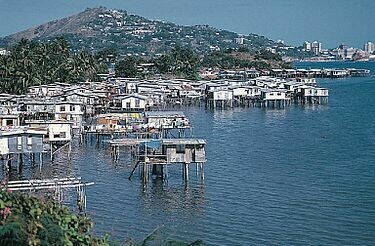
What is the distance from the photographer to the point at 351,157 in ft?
133

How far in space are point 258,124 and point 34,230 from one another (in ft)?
172

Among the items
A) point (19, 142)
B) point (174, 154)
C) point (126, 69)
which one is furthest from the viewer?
point (126, 69)

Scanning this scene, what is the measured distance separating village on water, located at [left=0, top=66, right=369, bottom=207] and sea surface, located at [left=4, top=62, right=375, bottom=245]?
42.0 inches

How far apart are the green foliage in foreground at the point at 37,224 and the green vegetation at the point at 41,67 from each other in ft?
197

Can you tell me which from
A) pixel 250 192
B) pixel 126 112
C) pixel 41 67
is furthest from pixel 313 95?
pixel 250 192

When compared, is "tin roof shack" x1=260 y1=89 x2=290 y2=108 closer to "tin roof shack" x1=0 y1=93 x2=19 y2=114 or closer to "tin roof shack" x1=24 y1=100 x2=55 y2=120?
"tin roof shack" x1=0 y1=93 x2=19 y2=114

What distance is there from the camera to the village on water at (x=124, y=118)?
3266cm

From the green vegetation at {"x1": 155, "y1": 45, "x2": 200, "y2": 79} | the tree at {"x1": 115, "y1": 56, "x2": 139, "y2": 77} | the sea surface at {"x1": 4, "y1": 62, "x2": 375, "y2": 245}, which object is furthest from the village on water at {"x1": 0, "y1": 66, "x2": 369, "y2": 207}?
the green vegetation at {"x1": 155, "y1": 45, "x2": 200, "y2": 79}

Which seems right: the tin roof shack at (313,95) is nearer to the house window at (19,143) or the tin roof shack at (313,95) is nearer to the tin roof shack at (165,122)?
the tin roof shack at (165,122)

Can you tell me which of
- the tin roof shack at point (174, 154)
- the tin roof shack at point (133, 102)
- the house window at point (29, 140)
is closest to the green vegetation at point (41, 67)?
the tin roof shack at point (133, 102)

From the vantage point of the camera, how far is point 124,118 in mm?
50094

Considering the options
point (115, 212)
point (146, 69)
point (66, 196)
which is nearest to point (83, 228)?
point (115, 212)

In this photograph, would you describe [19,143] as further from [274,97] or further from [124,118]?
[274,97]

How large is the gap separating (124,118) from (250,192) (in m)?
21.0
